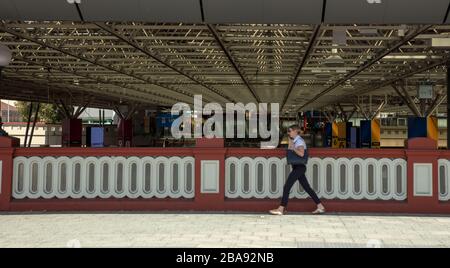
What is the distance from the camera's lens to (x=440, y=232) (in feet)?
26.4

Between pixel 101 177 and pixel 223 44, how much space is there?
7.82m

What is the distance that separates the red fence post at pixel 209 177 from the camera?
9836 millimetres

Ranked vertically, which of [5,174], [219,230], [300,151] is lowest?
[219,230]

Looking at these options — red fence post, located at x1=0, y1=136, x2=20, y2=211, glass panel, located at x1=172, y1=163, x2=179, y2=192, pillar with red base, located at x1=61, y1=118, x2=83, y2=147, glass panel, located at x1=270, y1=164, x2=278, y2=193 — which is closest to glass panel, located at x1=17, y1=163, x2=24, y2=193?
red fence post, located at x1=0, y1=136, x2=20, y2=211

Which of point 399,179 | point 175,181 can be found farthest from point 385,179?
point 175,181

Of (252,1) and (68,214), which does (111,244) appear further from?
(252,1)

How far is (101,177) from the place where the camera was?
10.0 meters

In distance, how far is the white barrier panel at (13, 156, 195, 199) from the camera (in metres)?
9.96

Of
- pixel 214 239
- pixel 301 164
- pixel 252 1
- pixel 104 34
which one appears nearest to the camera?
pixel 214 239

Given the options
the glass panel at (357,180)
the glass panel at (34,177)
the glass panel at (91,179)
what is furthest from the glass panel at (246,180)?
the glass panel at (34,177)

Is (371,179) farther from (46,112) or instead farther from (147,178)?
(46,112)

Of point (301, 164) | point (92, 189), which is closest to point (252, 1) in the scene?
point (301, 164)

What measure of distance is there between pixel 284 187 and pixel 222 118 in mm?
22819

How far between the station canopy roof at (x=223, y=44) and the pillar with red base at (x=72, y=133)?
9.04 ft
